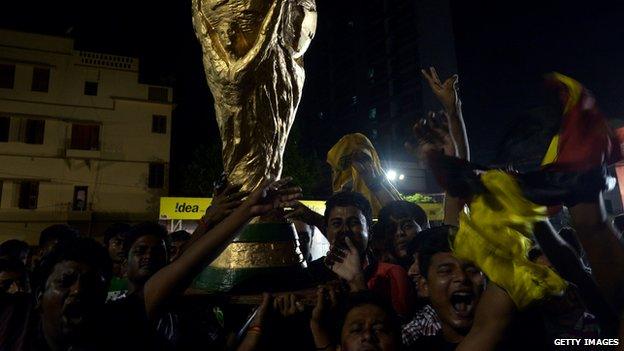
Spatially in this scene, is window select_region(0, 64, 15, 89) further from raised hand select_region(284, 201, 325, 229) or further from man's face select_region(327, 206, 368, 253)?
man's face select_region(327, 206, 368, 253)

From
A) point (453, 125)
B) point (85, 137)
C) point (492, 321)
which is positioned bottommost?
point (492, 321)

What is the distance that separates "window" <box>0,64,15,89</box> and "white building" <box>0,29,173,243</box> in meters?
0.04

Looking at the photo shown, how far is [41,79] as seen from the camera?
23.2 m

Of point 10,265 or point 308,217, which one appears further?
point 308,217

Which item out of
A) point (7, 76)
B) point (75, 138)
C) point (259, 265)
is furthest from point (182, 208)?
point (7, 76)

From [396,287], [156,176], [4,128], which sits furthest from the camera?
[156,176]

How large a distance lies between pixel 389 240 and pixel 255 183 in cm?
141

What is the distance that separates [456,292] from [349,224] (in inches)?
44.6

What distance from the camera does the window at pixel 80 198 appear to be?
23453 mm

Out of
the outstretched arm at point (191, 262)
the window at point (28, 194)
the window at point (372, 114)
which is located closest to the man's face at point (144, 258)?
the outstretched arm at point (191, 262)

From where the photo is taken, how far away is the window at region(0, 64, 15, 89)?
22298mm

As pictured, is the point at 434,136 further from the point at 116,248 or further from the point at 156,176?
the point at 156,176

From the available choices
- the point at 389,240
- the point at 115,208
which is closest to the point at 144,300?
the point at 389,240

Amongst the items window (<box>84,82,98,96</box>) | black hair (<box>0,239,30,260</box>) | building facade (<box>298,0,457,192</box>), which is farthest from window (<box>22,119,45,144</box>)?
black hair (<box>0,239,30,260</box>)
